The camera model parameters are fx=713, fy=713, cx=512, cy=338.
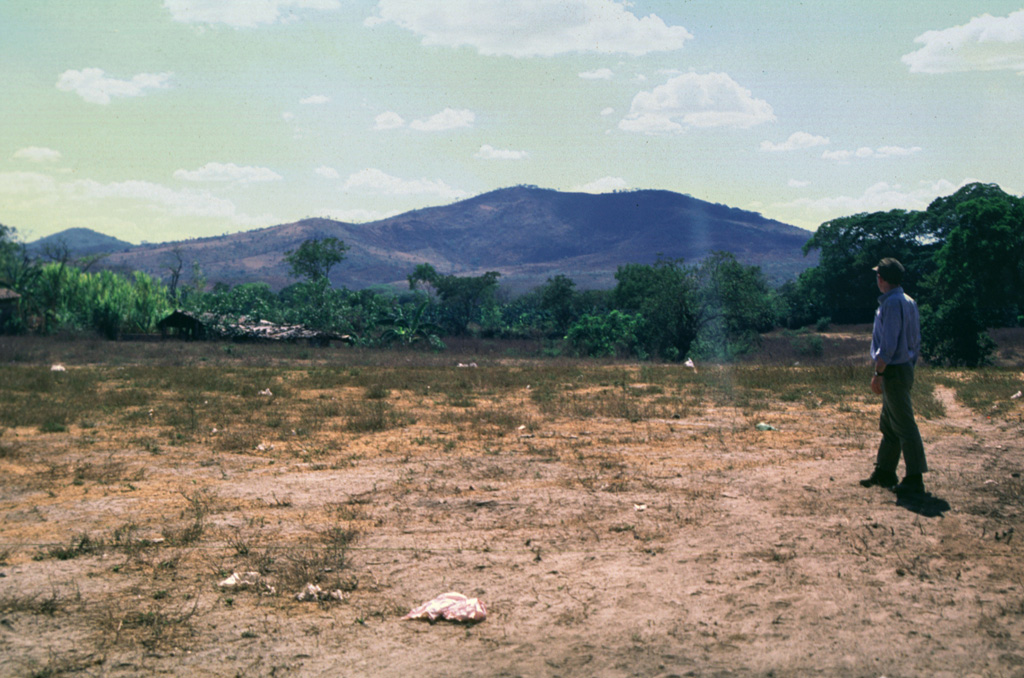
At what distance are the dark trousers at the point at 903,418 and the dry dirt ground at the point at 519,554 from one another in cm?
37

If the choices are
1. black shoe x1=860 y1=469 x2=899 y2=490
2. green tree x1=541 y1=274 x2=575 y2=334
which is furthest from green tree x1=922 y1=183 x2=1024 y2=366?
green tree x1=541 y1=274 x2=575 y2=334

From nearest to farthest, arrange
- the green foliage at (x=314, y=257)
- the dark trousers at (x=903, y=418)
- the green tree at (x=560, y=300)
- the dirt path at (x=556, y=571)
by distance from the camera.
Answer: the dirt path at (x=556, y=571) < the dark trousers at (x=903, y=418) < the green tree at (x=560, y=300) < the green foliage at (x=314, y=257)

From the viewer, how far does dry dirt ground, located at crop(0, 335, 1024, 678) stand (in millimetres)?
3641

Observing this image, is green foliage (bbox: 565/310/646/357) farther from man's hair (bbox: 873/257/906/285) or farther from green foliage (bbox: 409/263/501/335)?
man's hair (bbox: 873/257/906/285)

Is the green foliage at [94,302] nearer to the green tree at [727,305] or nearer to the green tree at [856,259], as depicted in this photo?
the green tree at [727,305]

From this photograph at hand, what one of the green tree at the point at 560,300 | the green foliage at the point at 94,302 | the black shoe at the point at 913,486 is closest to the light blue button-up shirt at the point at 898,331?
the black shoe at the point at 913,486

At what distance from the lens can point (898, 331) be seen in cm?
612

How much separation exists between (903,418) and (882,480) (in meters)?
0.73

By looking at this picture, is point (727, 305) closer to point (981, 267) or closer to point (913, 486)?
point (981, 267)

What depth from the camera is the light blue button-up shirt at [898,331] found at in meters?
6.12

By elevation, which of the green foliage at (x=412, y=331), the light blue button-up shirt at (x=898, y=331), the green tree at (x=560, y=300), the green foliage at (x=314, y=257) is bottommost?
the green foliage at (x=412, y=331)

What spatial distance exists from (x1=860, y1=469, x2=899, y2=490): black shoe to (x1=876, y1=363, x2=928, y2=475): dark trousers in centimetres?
23

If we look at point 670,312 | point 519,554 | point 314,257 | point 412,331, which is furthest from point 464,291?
point 519,554

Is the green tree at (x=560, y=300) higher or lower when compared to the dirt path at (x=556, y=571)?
higher
